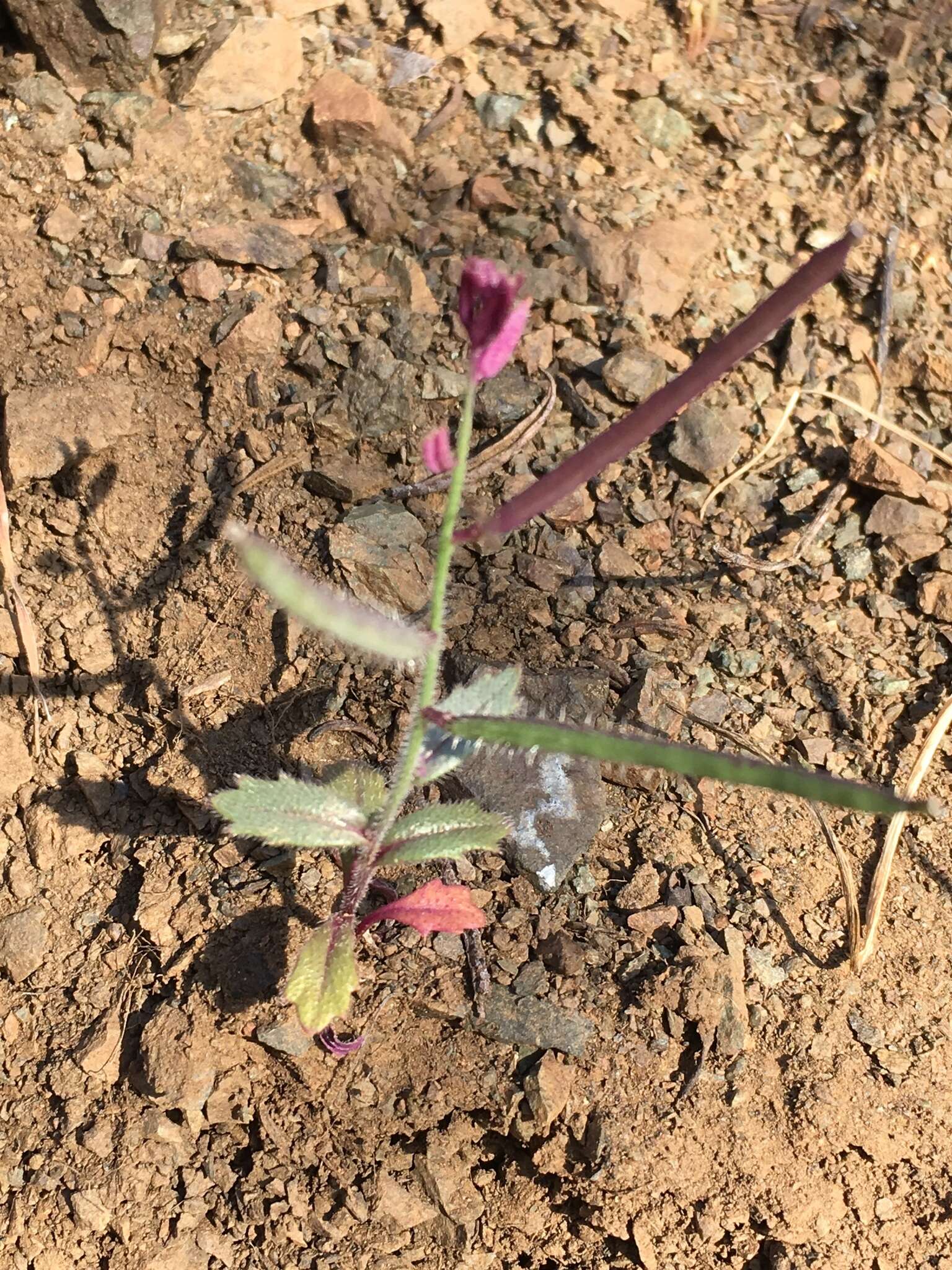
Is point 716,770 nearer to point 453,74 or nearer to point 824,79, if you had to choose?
point 453,74

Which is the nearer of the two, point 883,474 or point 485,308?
point 485,308

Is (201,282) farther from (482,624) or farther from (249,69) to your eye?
(482,624)

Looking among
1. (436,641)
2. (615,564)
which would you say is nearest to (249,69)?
(615,564)

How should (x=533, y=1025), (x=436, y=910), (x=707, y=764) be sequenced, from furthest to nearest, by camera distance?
(x=533, y=1025) < (x=436, y=910) < (x=707, y=764)

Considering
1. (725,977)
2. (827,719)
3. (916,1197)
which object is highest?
(827,719)

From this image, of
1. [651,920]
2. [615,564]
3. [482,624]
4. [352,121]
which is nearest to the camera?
[651,920]

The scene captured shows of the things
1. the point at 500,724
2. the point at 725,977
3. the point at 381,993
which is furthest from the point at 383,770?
the point at 500,724
